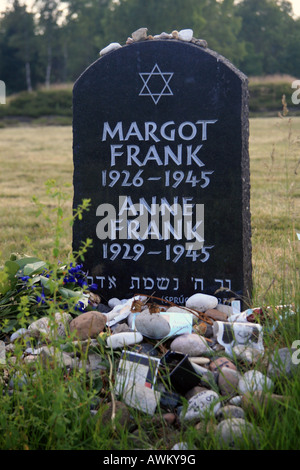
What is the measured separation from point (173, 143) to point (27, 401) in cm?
184

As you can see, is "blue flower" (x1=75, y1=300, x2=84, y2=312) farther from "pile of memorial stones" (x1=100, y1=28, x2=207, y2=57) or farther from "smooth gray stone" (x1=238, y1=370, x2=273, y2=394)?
"pile of memorial stones" (x1=100, y1=28, x2=207, y2=57)

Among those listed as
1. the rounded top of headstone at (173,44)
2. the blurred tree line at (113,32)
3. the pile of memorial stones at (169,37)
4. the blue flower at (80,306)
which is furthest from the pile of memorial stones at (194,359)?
the blurred tree line at (113,32)

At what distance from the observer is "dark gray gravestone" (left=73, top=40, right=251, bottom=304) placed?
3.42 metres

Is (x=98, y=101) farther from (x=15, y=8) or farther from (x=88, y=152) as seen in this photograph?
(x=15, y=8)

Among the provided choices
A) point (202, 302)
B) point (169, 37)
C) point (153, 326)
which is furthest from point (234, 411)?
point (169, 37)

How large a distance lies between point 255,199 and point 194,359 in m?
4.49

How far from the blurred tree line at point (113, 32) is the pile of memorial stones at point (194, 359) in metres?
33.1

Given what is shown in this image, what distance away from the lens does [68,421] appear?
205 centimetres

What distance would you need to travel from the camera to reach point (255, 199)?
6.89 m

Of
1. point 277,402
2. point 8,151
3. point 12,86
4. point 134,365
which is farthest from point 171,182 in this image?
point 12,86

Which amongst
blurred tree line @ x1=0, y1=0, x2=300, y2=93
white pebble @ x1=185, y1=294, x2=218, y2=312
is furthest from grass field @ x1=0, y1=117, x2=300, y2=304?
blurred tree line @ x1=0, y1=0, x2=300, y2=93

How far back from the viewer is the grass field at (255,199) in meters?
3.27

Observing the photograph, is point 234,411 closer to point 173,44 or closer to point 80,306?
point 80,306

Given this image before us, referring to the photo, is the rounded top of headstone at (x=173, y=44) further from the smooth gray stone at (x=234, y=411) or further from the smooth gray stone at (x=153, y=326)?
the smooth gray stone at (x=234, y=411)
